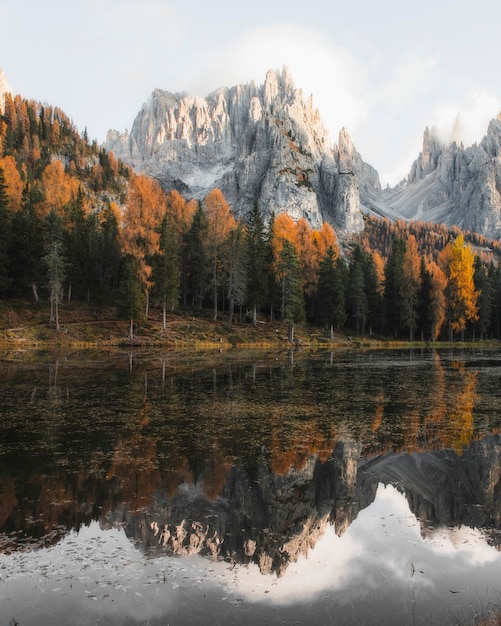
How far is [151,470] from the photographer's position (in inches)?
435

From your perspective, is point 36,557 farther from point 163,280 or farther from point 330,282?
point 330,282

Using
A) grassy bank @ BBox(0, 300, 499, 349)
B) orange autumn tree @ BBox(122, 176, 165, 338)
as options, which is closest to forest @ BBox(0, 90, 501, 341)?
orange autumn tree @ BBox(122, 176, 165, 338)

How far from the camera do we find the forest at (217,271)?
6019 cm

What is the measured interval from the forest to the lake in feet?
140

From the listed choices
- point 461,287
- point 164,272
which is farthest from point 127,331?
point 461,287

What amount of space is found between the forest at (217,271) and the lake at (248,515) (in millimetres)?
42660

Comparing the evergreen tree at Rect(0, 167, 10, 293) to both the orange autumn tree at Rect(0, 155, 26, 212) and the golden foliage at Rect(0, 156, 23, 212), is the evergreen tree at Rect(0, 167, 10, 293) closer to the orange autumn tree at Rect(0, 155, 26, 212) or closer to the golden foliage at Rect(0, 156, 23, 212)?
the orange autumn tree at Rect(0, 155, 26, 212)

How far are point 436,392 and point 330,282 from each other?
54925 millimetres

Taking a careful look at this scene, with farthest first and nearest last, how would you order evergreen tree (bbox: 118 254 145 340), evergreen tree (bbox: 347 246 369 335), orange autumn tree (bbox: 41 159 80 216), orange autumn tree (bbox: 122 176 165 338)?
evergreen tree (bbox: 347 246 369 335), orange autumn tree (bbox: 41 159 80 216), orange autumn tree (bbox: 122 176 165 338), evergreen tree (bbox: 118 254 145 340)

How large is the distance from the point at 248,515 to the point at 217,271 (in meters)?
63.7

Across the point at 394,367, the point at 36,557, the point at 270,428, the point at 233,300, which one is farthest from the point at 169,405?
the point at 233,300

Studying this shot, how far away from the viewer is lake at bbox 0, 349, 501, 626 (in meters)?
6.05

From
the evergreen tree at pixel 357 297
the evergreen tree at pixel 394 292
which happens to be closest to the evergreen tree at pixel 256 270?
the evergreen tree at pixel 357 297

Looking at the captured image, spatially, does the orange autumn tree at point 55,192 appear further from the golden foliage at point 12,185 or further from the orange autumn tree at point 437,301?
the orange autumn tree at point 437,301
